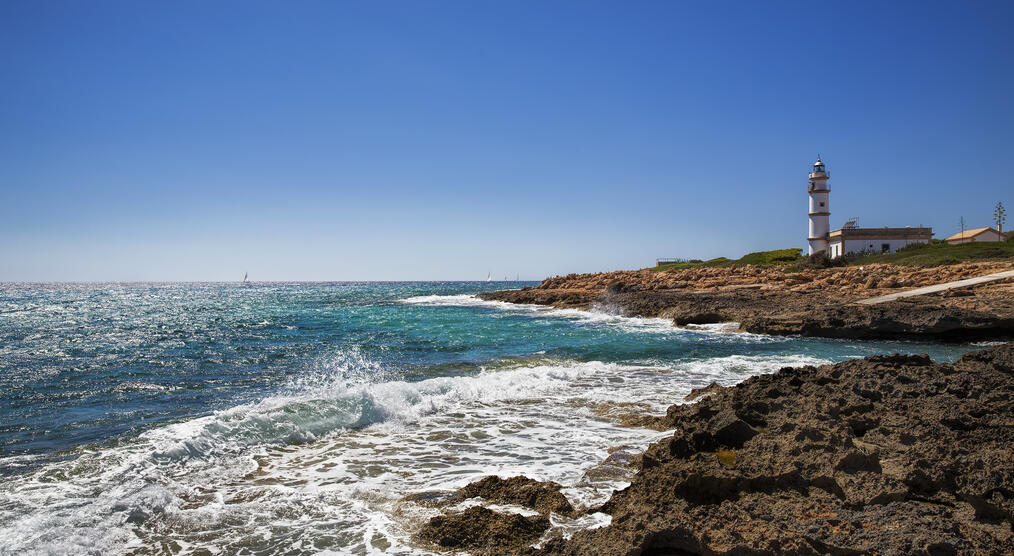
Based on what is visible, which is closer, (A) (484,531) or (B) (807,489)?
(B) (807,489)

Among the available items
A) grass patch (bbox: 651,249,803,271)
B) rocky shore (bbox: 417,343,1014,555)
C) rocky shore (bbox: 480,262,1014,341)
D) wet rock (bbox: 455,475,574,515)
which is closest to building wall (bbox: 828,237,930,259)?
grass patch (bbox: 651,249,803,271)

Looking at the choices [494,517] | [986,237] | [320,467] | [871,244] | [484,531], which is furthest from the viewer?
[986,237]

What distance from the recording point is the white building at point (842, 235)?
167 ft

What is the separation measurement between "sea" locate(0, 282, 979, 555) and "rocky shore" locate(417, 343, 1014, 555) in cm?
49

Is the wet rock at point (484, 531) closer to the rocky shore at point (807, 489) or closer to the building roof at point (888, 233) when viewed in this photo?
the rocky shore at point (807, 489)

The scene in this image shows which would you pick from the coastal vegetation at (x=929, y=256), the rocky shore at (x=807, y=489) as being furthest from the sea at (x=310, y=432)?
the coastal vegetation at (x=929, y=256)

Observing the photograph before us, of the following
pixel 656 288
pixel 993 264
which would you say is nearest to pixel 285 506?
pixel 993 264

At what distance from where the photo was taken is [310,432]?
834 centimetres

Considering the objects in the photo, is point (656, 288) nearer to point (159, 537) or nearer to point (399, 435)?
point (399, 435)

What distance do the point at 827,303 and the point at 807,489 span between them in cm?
2307

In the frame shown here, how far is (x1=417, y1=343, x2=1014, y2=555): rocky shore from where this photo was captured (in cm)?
351

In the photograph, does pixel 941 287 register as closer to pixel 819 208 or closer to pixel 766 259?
pixel 819 208

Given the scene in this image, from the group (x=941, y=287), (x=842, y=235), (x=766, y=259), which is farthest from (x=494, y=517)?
(x=766, y=259)

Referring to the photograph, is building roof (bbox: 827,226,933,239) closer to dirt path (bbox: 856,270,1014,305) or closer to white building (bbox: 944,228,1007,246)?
white building (bbox: 944,228,1007,246)
